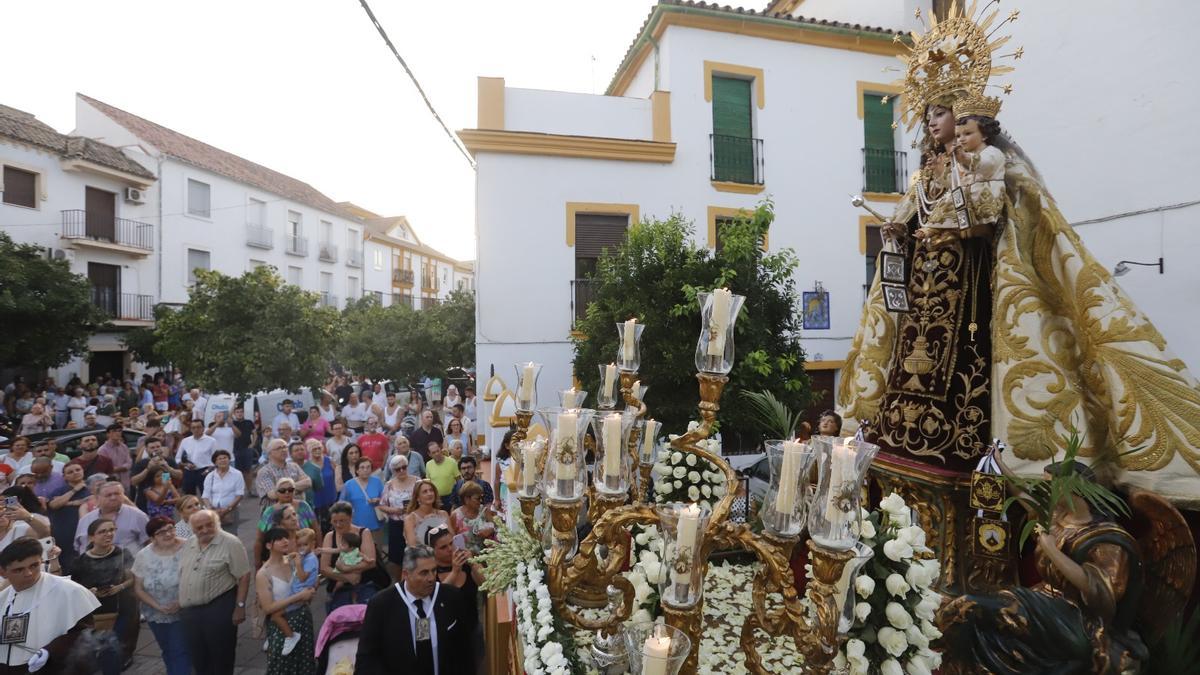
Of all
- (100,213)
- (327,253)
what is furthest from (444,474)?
(327,253)

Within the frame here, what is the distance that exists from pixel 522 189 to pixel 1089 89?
6.92 meters

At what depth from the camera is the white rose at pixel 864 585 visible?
6.97 ft

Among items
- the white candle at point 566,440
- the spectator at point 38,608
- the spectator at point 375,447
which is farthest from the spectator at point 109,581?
the white candle at point 566,440

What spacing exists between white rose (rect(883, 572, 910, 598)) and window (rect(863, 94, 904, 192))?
31.9 feet

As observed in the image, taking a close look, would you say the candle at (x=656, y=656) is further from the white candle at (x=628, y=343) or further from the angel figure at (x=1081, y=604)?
the angel figure at (x=1081, y=604)

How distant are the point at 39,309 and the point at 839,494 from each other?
17.8m

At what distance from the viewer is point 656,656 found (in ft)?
4.74

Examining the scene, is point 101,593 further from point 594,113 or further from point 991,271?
point 594,113

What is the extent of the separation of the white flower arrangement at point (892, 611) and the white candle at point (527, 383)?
1.77 meters

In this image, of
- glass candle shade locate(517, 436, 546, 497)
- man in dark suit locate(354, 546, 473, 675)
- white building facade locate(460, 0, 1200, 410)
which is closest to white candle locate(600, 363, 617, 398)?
glass candle shade locate(517, 436, 546, 497)

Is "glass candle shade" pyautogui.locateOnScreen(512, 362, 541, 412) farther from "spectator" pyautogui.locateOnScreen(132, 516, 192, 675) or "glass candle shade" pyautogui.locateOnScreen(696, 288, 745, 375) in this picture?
"spectator" pyautogui.locateOnScreen(132, 516, 192, 675)

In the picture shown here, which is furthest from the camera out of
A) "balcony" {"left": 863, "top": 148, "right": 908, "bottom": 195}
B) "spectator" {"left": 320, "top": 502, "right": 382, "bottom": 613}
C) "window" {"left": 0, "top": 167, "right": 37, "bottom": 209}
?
"window" {"left": 0, "top": 167, "right": 37, "bottom": 209}

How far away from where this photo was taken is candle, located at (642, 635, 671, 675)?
1.44 metres

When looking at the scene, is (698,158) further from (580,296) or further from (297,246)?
(297,246)
